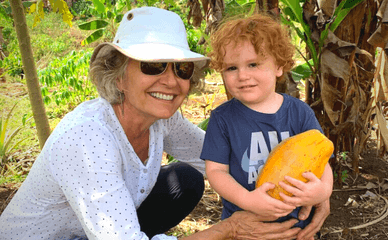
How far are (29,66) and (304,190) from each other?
1.93 m

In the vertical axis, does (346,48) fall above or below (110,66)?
below

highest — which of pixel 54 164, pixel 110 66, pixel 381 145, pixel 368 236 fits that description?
pixel 110 66

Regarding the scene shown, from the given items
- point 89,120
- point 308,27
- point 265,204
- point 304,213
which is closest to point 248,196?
point 265,204

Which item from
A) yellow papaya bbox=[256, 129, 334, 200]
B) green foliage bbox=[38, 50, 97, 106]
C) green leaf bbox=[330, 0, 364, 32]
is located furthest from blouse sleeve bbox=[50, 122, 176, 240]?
green foliage bbox=[38, 50, 97, 106]

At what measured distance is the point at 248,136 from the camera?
1.58m

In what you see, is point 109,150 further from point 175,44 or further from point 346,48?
point 346,48

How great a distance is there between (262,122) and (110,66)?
0.69m

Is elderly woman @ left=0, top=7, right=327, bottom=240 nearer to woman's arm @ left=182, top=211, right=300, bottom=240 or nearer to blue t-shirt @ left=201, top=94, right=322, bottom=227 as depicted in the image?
woman's arm @ left=182, top=211, right=300, bottom=240

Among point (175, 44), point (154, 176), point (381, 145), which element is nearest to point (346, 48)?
point (381, 145)

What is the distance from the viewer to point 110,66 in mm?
1633

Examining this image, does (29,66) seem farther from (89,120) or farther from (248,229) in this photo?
(248,229)

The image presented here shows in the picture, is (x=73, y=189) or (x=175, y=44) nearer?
(x=73, y=189)

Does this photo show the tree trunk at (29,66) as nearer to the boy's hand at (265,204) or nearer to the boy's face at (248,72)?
the boy's face at (248,72)

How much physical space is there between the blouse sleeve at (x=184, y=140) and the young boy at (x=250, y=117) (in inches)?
15.2
